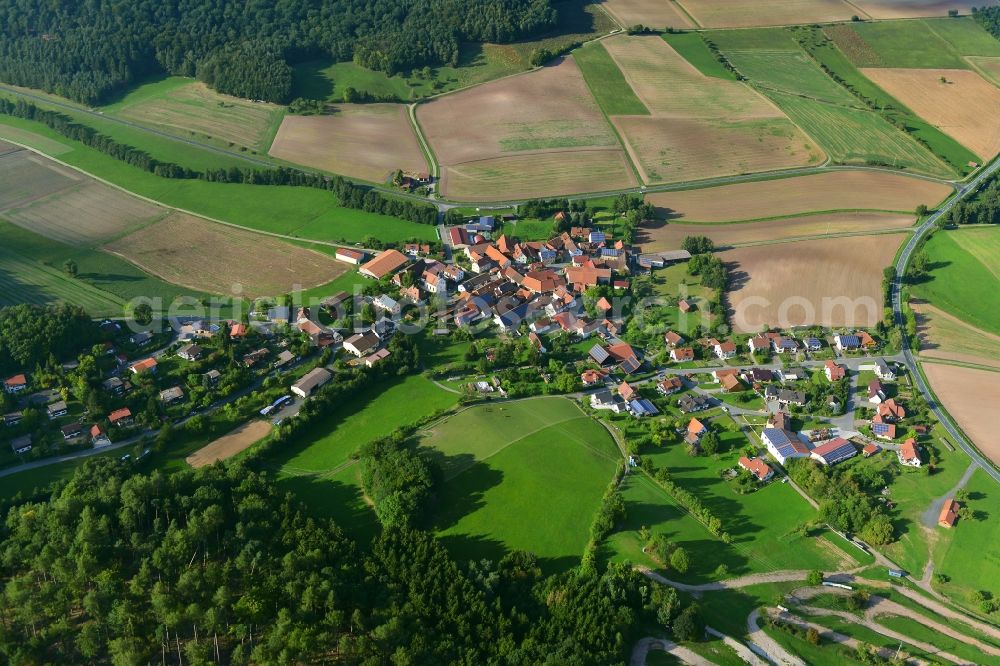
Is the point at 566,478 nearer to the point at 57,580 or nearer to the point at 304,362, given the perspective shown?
the point at 304,362

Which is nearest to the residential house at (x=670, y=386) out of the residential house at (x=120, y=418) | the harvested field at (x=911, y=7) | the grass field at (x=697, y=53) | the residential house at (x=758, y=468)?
the residential house at (x=758, y=468)

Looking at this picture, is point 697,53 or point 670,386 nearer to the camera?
point 670,386

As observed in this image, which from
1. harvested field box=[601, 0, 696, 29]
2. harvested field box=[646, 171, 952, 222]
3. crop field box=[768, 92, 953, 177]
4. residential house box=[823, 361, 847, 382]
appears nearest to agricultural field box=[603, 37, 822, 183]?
crop field box=[768, 92, 953, 177]

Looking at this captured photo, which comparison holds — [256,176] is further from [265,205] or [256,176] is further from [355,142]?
[355,142]

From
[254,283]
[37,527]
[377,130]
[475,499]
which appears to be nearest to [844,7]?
[377,130]

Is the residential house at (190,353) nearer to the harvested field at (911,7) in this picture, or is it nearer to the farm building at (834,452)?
the farm building at (834,452)

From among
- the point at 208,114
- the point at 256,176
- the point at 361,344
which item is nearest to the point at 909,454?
the point at 361,344
